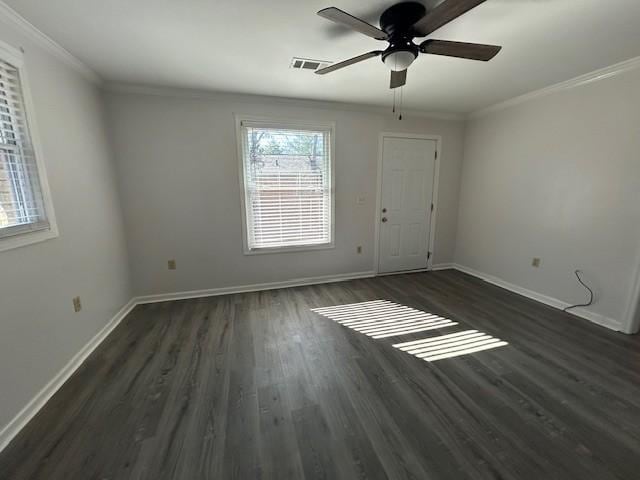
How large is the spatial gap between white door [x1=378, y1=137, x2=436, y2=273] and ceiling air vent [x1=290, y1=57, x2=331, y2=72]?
1.70 m

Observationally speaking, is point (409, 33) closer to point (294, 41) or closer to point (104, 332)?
point (294, 41)

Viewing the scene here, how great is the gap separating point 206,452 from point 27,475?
813 millimetres

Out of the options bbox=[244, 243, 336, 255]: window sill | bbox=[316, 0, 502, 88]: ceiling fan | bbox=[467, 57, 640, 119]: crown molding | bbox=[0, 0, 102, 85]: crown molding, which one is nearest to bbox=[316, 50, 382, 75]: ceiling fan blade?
bbox=[316, 0, 502, 88]: ceiling fan

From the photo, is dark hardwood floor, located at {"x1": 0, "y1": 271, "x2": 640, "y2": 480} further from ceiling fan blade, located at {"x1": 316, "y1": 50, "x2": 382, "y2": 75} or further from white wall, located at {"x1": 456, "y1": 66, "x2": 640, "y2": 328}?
ceiling fan blade, located at {"x1": 316, "y1": 50, "x2": 382, "y2": 75}

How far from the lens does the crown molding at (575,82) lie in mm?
2276

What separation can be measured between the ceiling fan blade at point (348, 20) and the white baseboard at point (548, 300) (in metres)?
3.32

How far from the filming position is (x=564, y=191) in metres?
2.84

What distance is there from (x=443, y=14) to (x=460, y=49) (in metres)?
0.39

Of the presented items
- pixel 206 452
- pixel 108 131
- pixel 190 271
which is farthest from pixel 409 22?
pixel 190 271

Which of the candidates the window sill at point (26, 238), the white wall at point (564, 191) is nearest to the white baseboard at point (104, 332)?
the window sill at point (26, 238)

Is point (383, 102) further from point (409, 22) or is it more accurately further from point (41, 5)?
point (41, 5)

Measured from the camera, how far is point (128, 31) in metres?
1.78

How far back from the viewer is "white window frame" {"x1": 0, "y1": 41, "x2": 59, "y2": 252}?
1.52 m

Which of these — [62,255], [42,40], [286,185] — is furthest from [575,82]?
[62,255]
